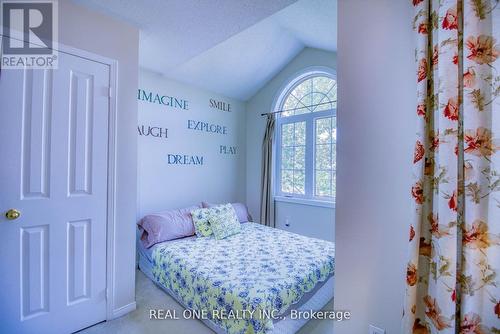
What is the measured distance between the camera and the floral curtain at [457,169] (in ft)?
2.54

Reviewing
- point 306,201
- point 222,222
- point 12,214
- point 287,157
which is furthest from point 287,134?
point 12,214

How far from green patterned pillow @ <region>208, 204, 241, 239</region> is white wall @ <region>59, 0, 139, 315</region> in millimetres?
978

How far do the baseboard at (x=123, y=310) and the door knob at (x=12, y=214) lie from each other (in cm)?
105

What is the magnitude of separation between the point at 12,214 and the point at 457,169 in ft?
7.88

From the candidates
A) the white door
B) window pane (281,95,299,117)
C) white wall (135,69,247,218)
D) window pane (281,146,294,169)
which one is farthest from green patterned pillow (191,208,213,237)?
window pane (281,95,299,117)

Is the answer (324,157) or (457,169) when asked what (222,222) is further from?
(457,169)

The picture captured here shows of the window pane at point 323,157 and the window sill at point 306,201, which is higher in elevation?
the window pane at point 323,157

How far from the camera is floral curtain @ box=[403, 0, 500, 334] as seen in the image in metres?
0.77

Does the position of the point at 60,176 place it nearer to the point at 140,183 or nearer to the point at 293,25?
the point at 140,183

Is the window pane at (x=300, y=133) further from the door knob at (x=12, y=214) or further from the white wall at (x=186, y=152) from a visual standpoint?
the door knob at (x=12, y=214)

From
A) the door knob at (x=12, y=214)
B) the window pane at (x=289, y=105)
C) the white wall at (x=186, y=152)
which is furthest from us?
the window pane at (x=289, y=105)

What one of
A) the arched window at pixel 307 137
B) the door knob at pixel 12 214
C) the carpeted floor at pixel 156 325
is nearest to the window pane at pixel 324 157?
the arched window at pixel 307 137

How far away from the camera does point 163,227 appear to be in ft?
8.55

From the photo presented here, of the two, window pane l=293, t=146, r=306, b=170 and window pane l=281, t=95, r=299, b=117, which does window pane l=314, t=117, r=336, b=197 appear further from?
window pane l=281, t=95, r=299, b=117
